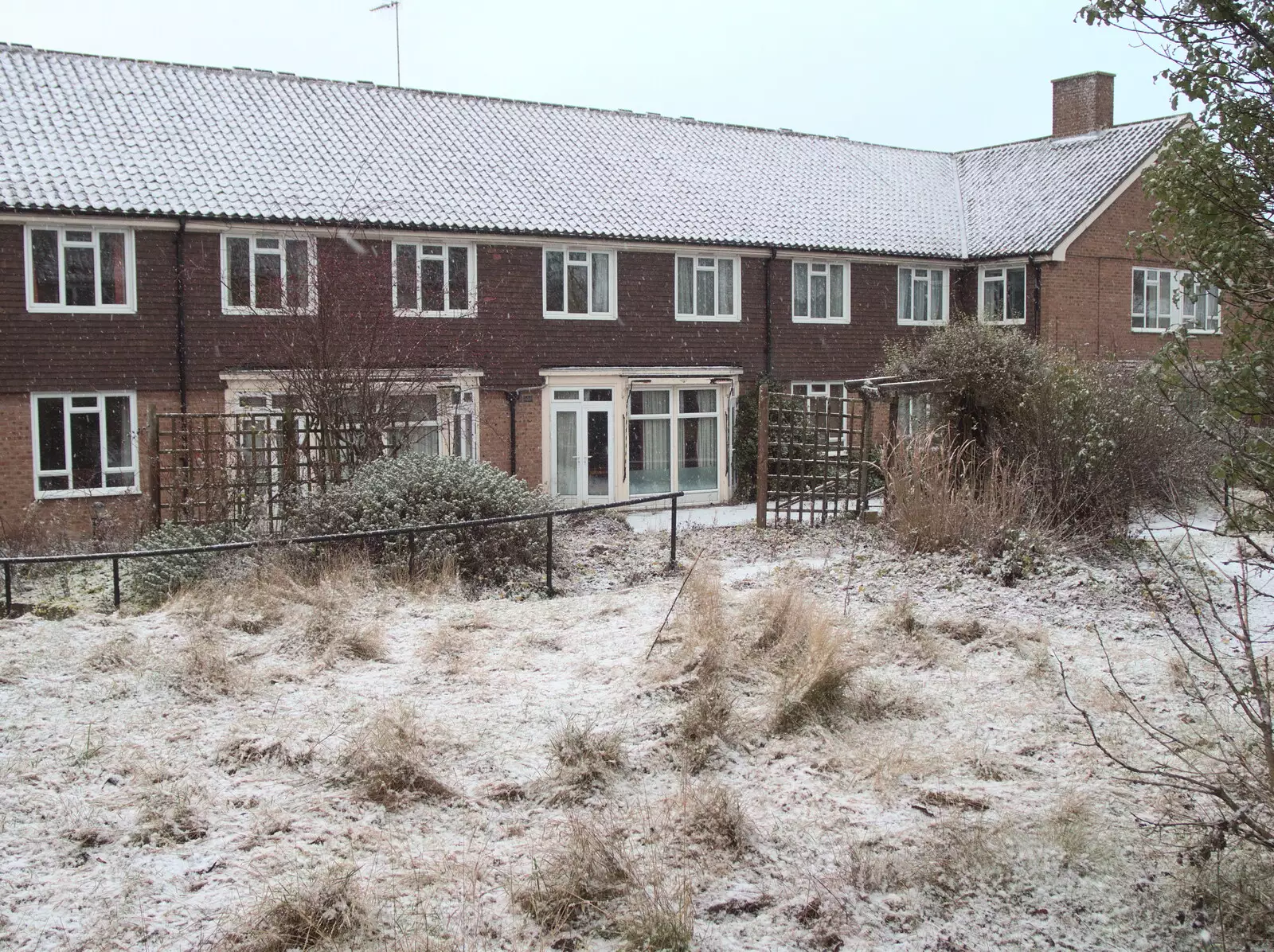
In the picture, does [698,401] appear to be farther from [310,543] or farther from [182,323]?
[310,543]

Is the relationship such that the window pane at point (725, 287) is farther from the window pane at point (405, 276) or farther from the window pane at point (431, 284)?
the window pane at point (405, 276)

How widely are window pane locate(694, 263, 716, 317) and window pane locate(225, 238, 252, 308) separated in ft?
27.0

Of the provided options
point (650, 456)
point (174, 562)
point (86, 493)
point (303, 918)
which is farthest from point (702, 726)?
point (650, 456)

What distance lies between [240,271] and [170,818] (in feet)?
48.1

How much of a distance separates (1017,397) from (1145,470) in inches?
83.6

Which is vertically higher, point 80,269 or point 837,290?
point 837,290

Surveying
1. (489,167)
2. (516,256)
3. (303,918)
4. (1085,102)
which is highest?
(1085,102)

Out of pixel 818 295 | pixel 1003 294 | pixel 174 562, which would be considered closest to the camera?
pixel 174 562

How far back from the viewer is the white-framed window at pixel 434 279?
1953cm

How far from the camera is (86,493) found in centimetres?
1744

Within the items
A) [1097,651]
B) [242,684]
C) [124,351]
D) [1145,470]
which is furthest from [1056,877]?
[124,351]

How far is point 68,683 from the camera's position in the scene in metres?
7.18

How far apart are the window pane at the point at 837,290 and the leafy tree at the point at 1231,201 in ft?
62.5

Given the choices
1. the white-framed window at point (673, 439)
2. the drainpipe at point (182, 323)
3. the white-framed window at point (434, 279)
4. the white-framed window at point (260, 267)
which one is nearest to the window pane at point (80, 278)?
the drainpipe at point (182, 323)
